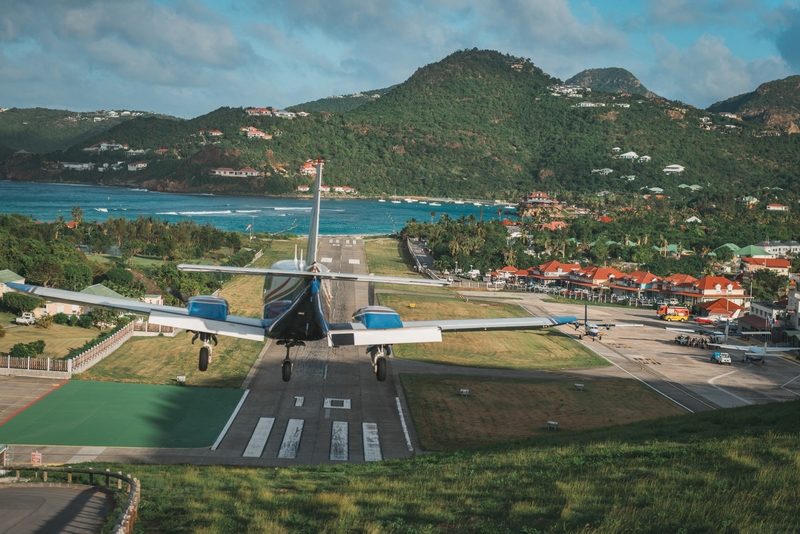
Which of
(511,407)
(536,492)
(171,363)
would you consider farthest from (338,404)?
(536,492)

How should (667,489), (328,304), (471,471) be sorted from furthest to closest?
1. (328,304)
2. (471,471)
3. (667,489)

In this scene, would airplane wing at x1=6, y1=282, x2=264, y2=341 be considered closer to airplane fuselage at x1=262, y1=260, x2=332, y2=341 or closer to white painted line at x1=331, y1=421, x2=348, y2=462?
airplane fuselage at x1=262, y1=260, x2=332, y2=341

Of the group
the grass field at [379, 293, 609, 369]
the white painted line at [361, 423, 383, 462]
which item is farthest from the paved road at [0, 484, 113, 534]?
the grass field at [379, 293, 609, 369]

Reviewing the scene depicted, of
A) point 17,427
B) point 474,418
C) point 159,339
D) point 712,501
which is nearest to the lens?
point 712,501

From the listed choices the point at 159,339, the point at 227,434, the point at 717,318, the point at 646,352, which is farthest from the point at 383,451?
the point at 717,318

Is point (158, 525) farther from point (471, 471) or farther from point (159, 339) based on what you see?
point (159, 339)

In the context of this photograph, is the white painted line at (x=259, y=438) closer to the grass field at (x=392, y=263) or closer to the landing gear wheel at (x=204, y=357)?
the landing gear wheel at (x=204, y=357)

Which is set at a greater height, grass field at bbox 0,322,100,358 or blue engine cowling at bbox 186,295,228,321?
blue engine cowling at bbox 186,295,228,321
